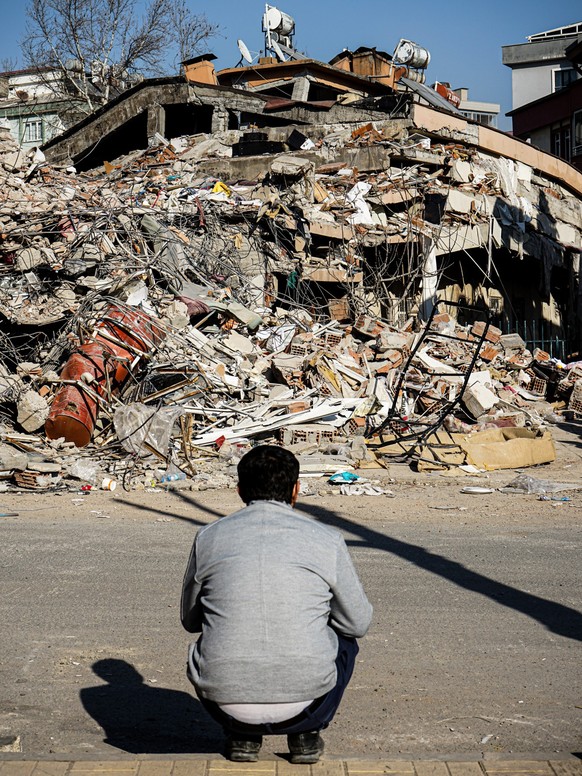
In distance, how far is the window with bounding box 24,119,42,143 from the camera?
37.5 m

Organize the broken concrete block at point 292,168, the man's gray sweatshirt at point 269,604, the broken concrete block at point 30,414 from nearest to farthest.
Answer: the man's gray sweatshirt at point 269,604
the broken concrete block at point 30,414
the broken concrete block at point 292,168

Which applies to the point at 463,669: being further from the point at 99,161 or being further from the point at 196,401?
the point at 99,161

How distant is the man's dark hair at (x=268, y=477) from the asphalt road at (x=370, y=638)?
1.04 meters

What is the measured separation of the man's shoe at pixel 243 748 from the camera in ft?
9.80

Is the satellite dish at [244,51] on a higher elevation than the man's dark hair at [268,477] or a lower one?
higher

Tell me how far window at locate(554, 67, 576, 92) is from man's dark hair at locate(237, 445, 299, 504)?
52638mm

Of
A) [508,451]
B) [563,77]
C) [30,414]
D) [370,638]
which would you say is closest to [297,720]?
[370,638]

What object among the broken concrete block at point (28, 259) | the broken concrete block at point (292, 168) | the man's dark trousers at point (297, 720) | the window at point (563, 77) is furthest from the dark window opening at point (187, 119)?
the window at point (563, 77)

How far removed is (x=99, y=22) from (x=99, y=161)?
18371 mm

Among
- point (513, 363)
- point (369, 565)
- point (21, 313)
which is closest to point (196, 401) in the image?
point (21, 313)

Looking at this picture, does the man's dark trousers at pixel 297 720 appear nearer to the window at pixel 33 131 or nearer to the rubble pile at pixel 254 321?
the rubble pile at pixel 254 321

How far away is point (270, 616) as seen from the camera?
284 cm

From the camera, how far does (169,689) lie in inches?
171

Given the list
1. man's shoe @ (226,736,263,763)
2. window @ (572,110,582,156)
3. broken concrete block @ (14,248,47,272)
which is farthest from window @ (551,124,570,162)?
man's shoe @ (226,736,263,763)
